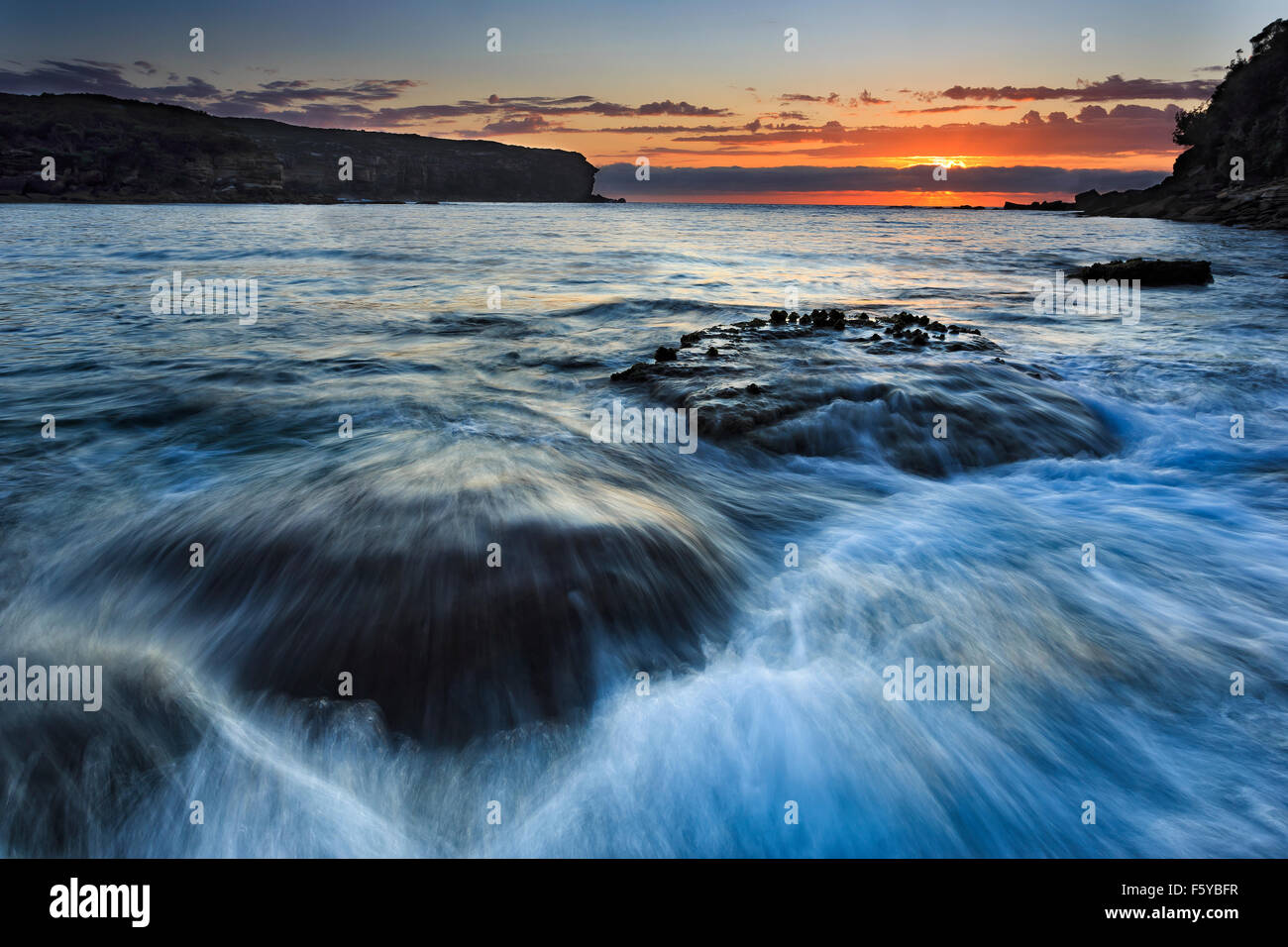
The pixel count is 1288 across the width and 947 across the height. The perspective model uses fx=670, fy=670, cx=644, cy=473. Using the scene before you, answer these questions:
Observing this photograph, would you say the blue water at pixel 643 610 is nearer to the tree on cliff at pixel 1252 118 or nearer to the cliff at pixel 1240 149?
the cliff at pixel 1240 149

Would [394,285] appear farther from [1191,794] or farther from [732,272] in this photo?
[1191,794]

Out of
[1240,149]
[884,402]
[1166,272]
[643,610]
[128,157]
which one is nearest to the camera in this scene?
[643,610]

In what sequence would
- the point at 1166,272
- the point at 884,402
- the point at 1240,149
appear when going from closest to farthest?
the point at 884,402 < the point at 1166,272 < the point at 1240,149

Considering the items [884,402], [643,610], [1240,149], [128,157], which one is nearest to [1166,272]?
[884,402]

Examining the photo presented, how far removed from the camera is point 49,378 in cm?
959

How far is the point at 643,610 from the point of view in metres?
4.45

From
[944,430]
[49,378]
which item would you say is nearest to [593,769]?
[944,430]

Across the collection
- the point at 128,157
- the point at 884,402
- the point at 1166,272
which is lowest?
the point at 884,402

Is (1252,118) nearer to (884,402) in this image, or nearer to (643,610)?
(884,402)

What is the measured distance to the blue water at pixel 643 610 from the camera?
3.32 m

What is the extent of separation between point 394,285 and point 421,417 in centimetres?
1372

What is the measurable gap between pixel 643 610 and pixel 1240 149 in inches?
3476

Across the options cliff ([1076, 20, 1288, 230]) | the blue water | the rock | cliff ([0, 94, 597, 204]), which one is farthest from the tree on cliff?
cliff ([0, 94, 597, 204])

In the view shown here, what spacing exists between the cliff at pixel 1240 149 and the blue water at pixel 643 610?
185 feet
